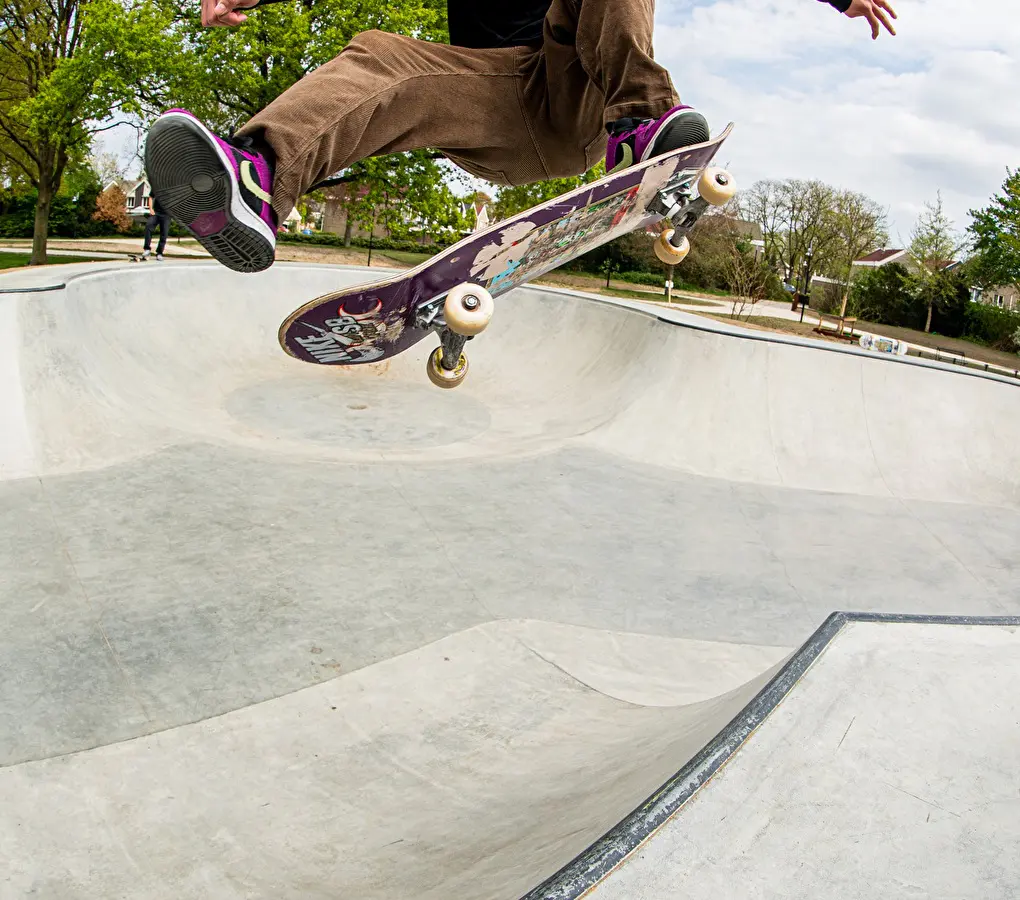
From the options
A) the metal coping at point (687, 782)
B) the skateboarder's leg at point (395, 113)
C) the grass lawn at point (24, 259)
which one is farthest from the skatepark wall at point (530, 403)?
the grass lawn at point (24, 259)

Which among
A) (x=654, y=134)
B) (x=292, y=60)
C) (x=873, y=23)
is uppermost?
(x=292, y=60)

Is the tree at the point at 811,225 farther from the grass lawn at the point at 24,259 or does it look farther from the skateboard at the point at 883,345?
the grass lawn at the point at 24,259

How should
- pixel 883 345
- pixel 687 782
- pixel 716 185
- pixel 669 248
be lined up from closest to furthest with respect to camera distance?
pixel 687 782 → pixel 716 185 → pixel 669 248 → pixel 883 345


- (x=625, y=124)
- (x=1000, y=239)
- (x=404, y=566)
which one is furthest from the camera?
(x=1000, y=239)

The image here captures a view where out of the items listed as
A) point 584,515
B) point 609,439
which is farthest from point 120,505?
point 609,439

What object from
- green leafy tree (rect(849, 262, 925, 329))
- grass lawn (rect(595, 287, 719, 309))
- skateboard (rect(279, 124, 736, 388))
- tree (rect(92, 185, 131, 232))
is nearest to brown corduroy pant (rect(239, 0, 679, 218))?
skateboard (rect(279, 124, 736, 388))

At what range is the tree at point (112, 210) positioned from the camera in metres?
32.0

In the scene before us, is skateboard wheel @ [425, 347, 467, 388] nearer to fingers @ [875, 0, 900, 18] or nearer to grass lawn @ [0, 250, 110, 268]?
fingers @ [875, 0, 900, 18]

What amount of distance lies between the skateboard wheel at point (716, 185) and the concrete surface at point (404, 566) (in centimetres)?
223

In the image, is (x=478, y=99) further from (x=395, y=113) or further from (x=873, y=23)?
(x=873, y=23)

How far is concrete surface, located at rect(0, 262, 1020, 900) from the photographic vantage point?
285cm

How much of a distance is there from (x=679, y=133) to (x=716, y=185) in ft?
1.51

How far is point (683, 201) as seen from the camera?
3922 millimetres

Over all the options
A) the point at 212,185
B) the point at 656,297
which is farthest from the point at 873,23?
the point at 656,297
